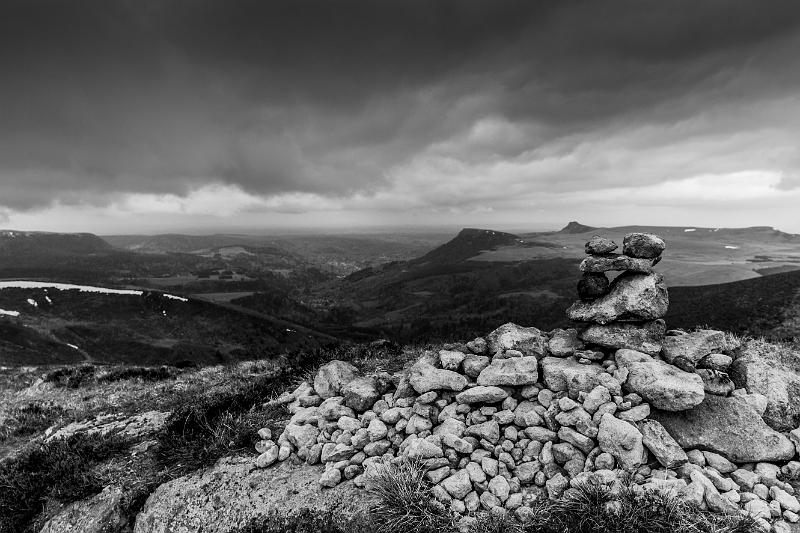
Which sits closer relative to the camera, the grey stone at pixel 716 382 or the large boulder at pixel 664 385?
the large boulder at pixel 664 385

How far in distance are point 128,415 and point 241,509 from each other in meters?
8.66

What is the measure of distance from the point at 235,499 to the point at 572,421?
7536 millimetres

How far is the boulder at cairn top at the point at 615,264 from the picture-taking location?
1118 centimetres

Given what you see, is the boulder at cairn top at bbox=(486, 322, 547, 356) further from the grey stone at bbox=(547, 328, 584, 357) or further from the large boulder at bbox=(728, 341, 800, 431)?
the large boulder at bbox=(728, 341, 800, 431)

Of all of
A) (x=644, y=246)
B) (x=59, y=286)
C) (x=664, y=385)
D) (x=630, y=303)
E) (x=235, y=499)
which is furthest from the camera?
(x=59, y=286)

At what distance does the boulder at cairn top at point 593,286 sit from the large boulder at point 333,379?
787cm

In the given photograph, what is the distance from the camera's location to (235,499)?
313 inches

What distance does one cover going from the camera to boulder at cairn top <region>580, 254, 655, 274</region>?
440 inches

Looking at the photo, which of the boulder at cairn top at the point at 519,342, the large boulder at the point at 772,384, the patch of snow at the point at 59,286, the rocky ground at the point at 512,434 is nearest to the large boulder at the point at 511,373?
the rocky ground at the point at 512,434

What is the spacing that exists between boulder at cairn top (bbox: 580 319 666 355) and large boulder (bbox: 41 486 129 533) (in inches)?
490

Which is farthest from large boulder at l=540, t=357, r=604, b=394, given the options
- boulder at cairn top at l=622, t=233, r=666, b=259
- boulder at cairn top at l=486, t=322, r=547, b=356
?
boulder at cairn top at l=622, t=233, r=666, b=259

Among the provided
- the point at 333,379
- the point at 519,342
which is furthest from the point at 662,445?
the point at 333,379

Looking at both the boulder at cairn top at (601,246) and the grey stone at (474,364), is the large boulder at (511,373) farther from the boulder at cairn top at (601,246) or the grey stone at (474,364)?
the boulder at cairn top at (601,246)

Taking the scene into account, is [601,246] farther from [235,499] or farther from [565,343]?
[235,499]
